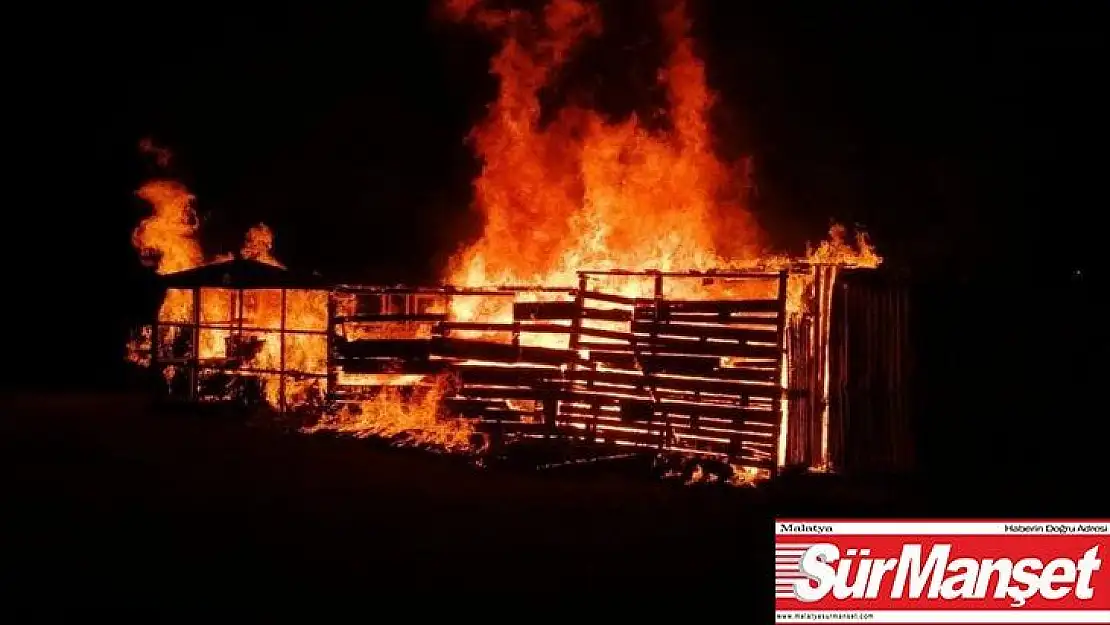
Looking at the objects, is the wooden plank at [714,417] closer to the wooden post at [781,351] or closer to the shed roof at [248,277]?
the wooden post at [781,351]

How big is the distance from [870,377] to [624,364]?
3106 millimetres

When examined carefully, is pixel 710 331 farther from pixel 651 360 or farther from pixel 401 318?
pixel 401 318

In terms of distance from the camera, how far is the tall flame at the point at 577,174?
1442cm

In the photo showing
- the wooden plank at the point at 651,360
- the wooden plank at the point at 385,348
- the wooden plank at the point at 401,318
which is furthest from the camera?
the wooden plank at the point at 385,348

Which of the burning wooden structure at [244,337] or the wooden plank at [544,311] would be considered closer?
the wooden plank at [544,311]

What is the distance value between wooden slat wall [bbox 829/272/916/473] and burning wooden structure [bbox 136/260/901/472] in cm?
5

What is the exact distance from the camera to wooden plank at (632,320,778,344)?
11.1 meters

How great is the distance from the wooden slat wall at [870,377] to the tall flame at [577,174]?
10.7 feet

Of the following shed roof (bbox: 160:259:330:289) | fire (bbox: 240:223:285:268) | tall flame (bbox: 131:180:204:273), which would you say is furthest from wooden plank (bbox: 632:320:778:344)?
tall flame (bbox: 131:180:204:273)

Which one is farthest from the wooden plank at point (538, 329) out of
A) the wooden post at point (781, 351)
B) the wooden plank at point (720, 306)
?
the wooden post at point (781, 351)

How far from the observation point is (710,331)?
1154 centimetres

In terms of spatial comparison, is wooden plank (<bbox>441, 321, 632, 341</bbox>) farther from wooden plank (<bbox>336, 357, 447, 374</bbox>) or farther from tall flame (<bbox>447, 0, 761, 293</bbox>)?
tall flame (<bbox>447, 0, 761, 293</bbox>)

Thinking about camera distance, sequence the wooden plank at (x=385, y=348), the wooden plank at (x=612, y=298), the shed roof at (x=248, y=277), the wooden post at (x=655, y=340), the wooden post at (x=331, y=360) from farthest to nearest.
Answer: the shed roof at (x=248, y=277), the wooden post at (x=331, y=360), the wooden plank at (x=385, y=348), the wooden plank at (x=612, y=298), the wooden post at (x=655, y=340)

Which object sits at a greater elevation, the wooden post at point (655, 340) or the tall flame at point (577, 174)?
the tall flame at point (577, 174)
